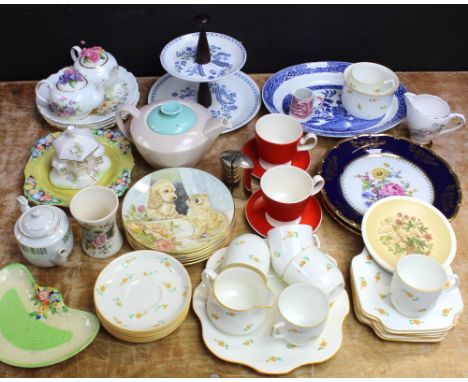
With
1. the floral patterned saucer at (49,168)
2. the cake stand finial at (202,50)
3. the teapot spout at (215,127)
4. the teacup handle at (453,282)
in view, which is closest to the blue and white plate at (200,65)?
the cake stand finial at (202,50)

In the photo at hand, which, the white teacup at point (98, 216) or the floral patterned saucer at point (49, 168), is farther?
the floral patterned saucer at point (49, 168)

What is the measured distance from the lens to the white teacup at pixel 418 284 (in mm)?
939

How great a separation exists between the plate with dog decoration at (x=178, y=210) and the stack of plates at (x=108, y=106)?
0.26 m

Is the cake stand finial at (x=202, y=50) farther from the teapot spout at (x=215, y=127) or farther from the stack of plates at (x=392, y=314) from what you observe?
the stack of plates at (x=392, y=314)

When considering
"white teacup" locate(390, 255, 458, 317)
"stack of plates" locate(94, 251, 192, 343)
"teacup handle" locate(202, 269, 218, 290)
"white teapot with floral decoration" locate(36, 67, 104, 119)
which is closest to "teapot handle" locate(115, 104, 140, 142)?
"white teapot with floral decoration" locate(36, 67, 104, 119)

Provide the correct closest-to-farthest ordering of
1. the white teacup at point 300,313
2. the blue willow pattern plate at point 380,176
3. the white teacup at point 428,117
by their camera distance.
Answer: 1. the white teacup at point 300,313
2. the blue willow pattern plate at point 380,176
3. the white teacup at point 428,117

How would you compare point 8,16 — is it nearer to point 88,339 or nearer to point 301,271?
point 88,339

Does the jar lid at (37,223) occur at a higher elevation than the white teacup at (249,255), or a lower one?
higher

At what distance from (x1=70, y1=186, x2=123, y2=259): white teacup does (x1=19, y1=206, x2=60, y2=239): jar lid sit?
51 millimetres

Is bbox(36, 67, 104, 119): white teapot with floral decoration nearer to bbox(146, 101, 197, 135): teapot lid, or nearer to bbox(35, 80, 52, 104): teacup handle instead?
bbox(35, 80, 52, 104): teacup handle

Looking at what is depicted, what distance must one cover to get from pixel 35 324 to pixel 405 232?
809 millimetres

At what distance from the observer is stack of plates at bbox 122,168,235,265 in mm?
1097

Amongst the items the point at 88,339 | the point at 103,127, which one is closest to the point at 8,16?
the point at 103,127

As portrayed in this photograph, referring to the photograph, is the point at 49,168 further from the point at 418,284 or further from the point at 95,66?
the point at 418,284
